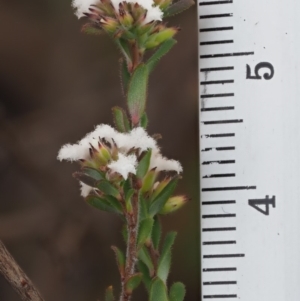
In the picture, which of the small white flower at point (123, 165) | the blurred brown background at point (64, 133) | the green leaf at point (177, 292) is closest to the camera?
the small white flower at point (123, 165)

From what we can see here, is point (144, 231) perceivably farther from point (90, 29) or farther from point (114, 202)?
point (90, 29)

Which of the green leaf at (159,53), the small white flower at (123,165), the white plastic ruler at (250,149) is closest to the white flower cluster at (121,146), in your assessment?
the small white flower at (123,165)

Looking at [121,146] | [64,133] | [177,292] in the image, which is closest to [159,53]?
[121,146]

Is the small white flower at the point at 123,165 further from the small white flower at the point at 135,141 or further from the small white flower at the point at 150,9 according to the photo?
the small white flower at the point at 150,9

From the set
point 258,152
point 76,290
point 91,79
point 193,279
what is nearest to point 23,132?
point 91,79

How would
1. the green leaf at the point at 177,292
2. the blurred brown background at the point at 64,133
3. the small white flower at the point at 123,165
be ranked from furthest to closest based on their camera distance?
the blurred brown background at the point at 64,133 → the green leaf at the point at 177,292 → the small white flower at the point at 123,165

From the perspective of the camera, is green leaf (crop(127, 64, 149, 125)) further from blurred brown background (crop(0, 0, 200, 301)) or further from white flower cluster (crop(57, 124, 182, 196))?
blurred brown background (crop(0, 0, 200, 301))

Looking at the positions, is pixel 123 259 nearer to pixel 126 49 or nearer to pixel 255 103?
pixel 126 49
